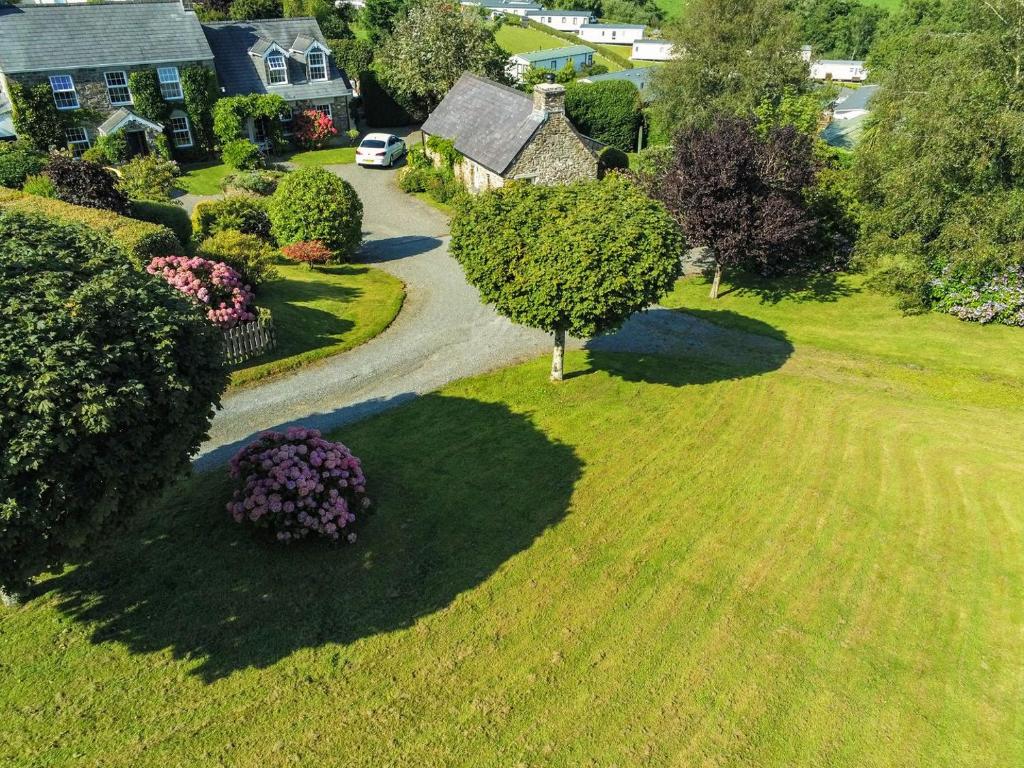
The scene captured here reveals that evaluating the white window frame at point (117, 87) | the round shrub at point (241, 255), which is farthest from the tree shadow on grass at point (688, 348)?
the white window frame at point (117, 87)

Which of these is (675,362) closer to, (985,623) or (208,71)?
(985,623)

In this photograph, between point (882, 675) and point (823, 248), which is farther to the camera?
point (823, 248)

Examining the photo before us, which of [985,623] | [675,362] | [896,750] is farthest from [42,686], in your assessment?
[675,362]

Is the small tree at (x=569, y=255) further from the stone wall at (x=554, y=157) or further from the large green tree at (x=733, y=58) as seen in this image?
the large green tree at (x=733, y=58)

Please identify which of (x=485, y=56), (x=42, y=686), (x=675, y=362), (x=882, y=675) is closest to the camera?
(x=42, y=686)

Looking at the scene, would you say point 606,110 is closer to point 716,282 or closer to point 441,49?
point 441,49

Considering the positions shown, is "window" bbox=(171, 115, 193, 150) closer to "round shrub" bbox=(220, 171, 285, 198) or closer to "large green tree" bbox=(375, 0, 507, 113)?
"round shrub" bbox=(220, 171, 285, 198)

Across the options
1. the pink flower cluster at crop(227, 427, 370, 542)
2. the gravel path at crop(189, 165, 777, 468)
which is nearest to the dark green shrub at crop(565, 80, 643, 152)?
the gravel path at crop(189, 165, 777, 468)
